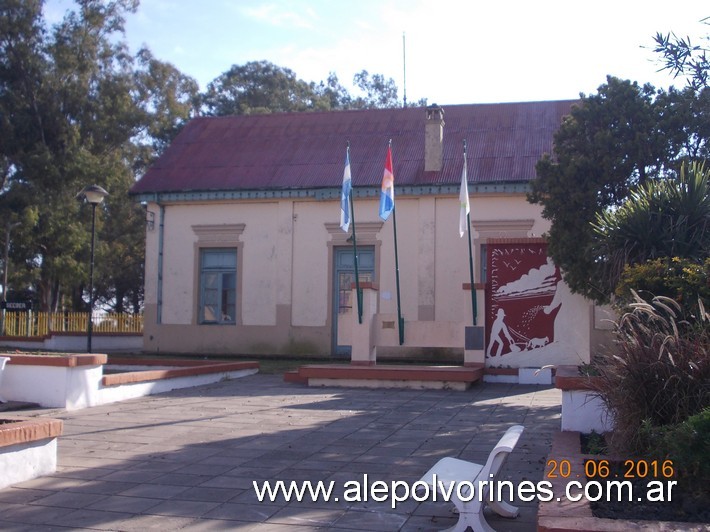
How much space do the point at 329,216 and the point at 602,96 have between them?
435 inches

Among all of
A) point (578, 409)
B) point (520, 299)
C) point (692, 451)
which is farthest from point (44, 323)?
point (692, 451)

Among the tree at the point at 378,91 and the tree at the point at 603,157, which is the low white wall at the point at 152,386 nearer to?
the tree at the point at 603,157

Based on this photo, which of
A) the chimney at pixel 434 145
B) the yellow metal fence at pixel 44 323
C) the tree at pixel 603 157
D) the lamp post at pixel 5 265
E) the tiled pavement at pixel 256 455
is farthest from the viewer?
the yellow metal fence at pixel 44 323

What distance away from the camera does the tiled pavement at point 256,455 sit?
6020 mm

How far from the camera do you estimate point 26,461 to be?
→ 23.6 feet

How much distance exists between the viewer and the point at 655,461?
573 cm

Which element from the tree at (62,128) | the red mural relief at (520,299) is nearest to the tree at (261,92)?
the tree at (62,128)

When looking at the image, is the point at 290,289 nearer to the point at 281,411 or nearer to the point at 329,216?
the point at 329,216

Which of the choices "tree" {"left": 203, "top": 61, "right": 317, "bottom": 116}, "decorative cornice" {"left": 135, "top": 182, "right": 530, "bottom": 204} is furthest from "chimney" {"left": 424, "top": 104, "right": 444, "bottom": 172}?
"tree" {"left": 203, "top": 61, "right": 317, "bottom": 116}

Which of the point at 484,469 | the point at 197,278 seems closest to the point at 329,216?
the point at 197,278

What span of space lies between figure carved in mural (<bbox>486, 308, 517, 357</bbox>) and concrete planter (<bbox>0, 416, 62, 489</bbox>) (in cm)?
1135

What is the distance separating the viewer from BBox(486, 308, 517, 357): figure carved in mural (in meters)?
17.2
